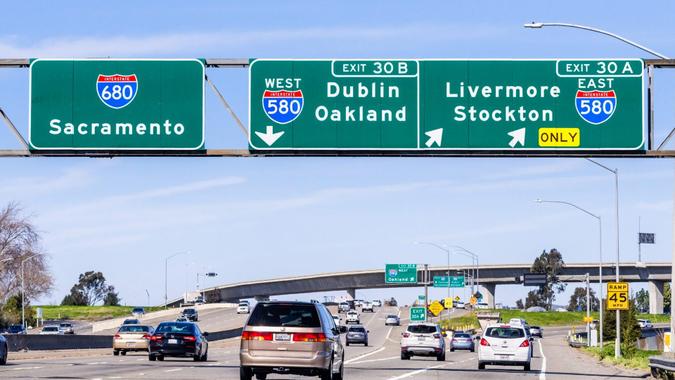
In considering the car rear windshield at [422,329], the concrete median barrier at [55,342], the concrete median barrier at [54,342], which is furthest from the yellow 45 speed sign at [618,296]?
the concrete median barrier at [54,342]

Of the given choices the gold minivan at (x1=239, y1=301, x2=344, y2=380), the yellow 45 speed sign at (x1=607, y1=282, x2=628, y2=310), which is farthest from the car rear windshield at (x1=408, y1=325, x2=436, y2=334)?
the gold minivan at (x1=239, y1=301, x2=344, y2=380)

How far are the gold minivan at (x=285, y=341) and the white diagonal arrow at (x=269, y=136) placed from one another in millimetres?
6084

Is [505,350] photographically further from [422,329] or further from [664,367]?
[664,367]

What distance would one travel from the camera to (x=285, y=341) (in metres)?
25.8

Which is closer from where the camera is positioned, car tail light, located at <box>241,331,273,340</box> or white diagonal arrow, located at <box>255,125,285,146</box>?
car tail light, located at <box>241,331,273,340</box>

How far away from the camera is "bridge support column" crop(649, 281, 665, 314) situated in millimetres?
175750

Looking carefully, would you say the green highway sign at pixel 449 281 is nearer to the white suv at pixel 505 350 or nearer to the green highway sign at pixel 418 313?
the green highway sign at pixel 418 313

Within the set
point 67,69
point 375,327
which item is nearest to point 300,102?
point 67,69

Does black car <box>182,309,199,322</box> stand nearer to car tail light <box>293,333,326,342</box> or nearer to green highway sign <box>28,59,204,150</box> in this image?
green highway sign <box>28,59,204,150</box>

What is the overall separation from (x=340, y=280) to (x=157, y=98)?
15042 centimetres

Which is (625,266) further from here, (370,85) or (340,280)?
(370,85)

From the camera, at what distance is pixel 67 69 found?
31.5 m

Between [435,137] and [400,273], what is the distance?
4185 inches

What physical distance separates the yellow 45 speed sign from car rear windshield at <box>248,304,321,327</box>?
2633cm
